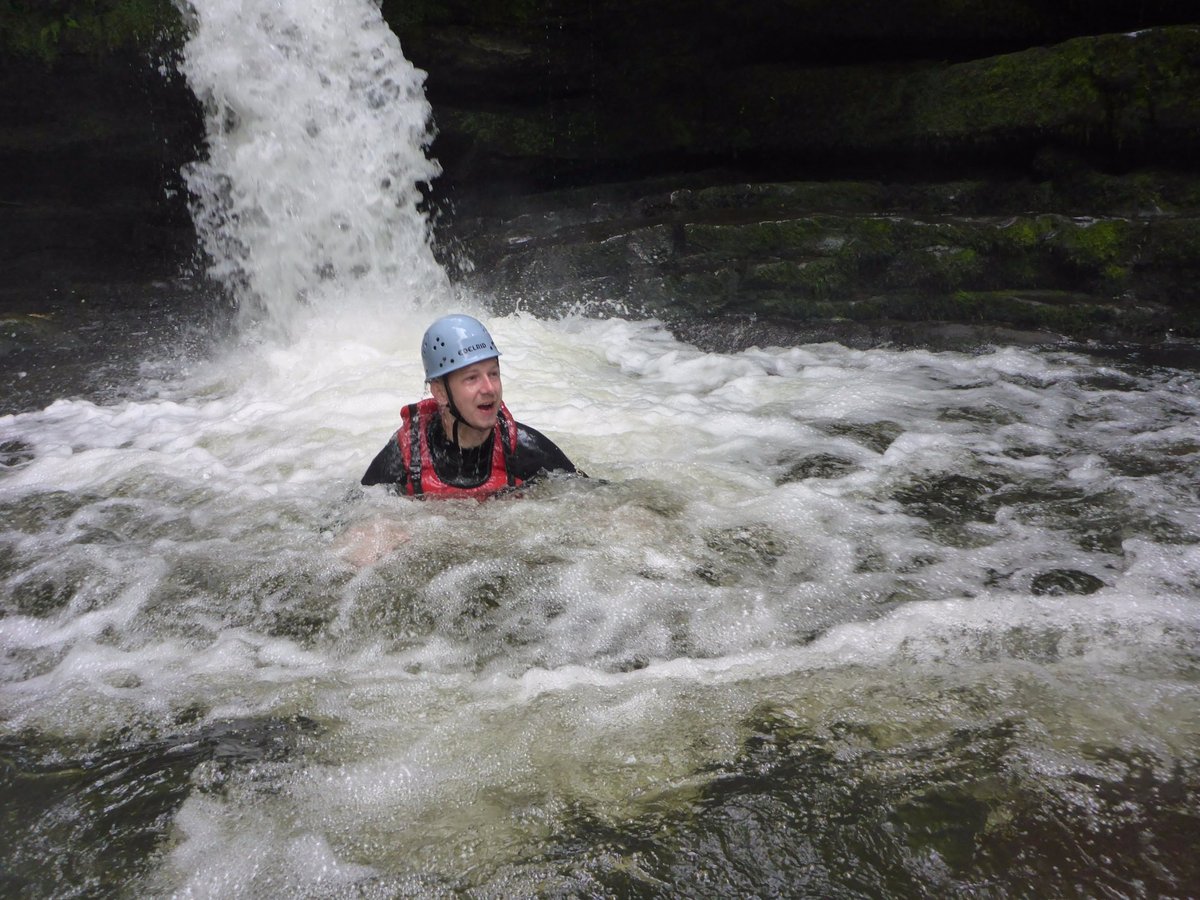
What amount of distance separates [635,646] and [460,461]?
1.38 m

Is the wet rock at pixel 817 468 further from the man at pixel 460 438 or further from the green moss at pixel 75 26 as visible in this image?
the green moss at pixel 75 26

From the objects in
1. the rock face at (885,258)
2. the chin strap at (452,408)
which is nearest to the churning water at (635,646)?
the chin strap at (452,408)

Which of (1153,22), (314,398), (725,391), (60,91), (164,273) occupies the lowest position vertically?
(725,391)

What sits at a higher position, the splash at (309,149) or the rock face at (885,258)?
the splash at (309,149)

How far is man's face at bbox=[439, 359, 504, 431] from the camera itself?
12.5ft

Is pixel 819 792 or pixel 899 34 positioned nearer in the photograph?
pixel 819 792

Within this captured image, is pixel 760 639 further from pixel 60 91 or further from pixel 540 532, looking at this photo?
pixel 60 91

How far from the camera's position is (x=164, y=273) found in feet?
30.6

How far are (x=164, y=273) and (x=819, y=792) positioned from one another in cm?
900

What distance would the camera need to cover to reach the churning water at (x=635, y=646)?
2238 millimetres

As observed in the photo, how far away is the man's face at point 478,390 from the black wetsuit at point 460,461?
303 mm

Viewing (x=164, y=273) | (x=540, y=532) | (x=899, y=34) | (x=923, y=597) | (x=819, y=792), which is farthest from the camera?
(x=164, y=273)

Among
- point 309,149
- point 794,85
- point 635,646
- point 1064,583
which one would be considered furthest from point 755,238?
point 635,646

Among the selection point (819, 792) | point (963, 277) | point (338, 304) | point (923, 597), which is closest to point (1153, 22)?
point (963, 277)
